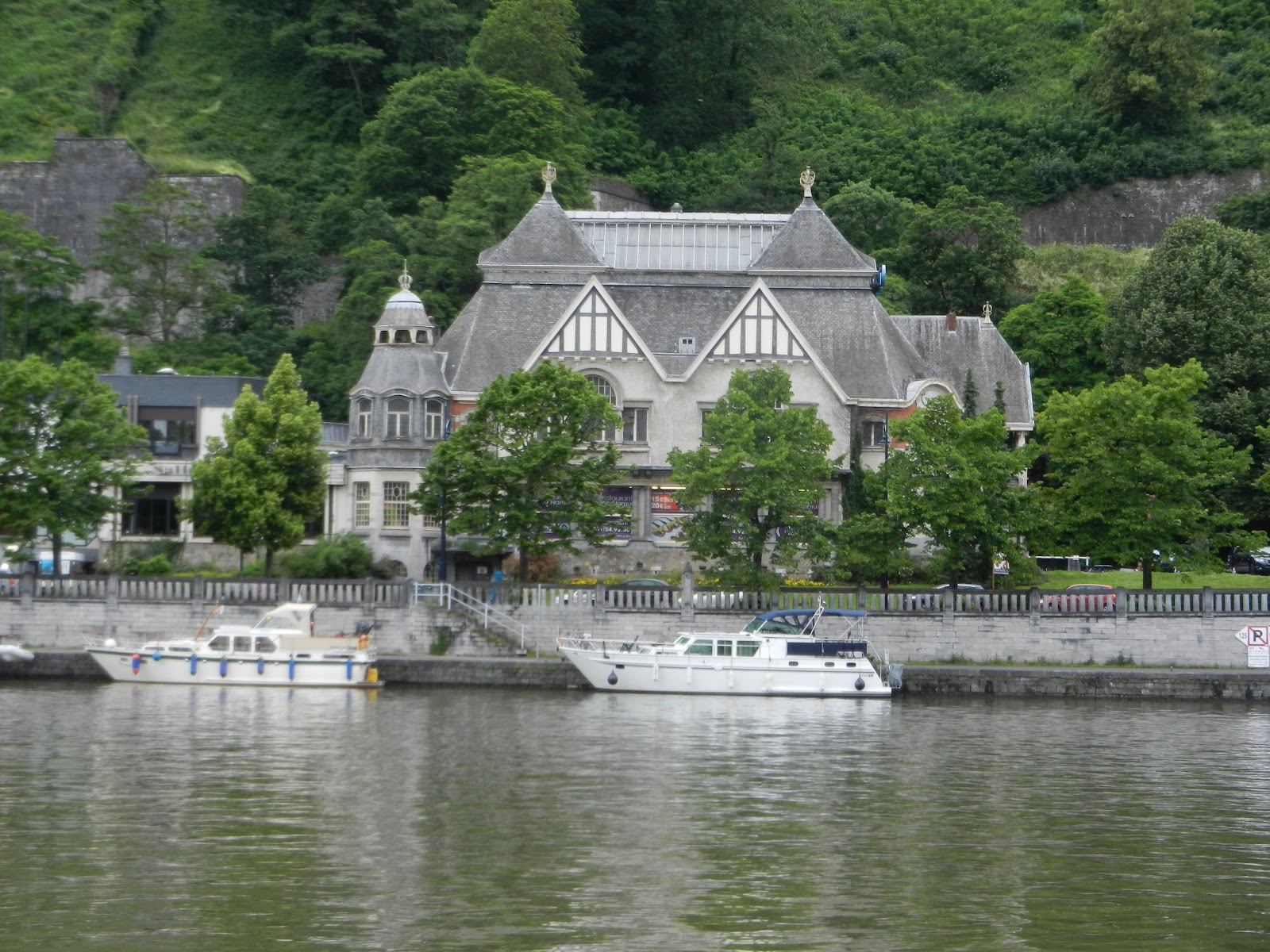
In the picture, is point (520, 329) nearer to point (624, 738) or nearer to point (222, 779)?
point (624, 738)

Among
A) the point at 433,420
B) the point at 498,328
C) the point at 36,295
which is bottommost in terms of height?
the point at 433,420

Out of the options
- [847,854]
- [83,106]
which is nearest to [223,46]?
[83,106]

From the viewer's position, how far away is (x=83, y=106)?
112500 mm

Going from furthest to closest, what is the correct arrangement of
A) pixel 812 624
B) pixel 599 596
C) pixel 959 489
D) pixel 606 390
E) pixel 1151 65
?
pixel 1151 65, pixel 606 390, pixel 959 489, pixel 599 596, pixel 812 624

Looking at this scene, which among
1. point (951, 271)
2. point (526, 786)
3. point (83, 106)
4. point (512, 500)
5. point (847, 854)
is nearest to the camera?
point (847, 854)

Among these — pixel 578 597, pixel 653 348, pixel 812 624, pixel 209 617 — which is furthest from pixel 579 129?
pixel 812 624

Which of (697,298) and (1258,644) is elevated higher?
(697,298)

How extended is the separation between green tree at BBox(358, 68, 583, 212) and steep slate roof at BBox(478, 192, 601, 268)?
22851mm

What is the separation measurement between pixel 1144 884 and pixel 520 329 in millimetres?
49125

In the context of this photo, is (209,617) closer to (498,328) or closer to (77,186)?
(498,328)

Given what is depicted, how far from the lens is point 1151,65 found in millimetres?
114188

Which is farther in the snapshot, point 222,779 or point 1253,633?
point 1253,633

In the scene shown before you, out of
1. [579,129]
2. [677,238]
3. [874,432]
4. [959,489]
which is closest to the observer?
[959,489]

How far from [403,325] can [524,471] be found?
432 inches
